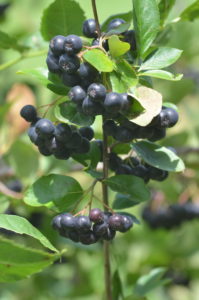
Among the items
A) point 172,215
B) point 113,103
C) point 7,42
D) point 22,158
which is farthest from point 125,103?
point 172,215

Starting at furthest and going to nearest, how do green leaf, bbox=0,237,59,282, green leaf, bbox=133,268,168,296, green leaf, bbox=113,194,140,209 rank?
1. green leaf, bbox=133,268,168,296
2. green leaf, bbox=113,194,140,209
3. green leaf, bbox=0,237,59,282

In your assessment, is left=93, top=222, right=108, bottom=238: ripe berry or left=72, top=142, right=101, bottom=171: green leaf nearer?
left=93, top=222, right=108, bottom=238: ripe berry

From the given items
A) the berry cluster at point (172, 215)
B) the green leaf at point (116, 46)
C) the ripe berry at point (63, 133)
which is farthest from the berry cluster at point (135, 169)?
the berry cluster at point (172, 215)

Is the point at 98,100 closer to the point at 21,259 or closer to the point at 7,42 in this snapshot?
the point at 21,259

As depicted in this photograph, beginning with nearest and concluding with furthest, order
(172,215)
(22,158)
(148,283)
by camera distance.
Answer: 1. (148,283)
2. (22,158)
3. (172,215)

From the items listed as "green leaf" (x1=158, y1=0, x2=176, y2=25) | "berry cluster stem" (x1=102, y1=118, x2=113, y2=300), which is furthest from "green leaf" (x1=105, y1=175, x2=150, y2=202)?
"green leaf" (x1=158, y1=0, x2=176, y2=25)

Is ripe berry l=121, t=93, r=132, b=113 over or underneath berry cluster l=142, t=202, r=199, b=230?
over

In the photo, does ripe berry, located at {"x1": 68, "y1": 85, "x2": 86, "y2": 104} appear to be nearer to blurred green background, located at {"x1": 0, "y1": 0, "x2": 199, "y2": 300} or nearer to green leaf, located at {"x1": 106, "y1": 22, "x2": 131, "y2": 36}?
green leaf, located at {"x1": 106, "y1": 22, "x2": 131, "y2": 36}
